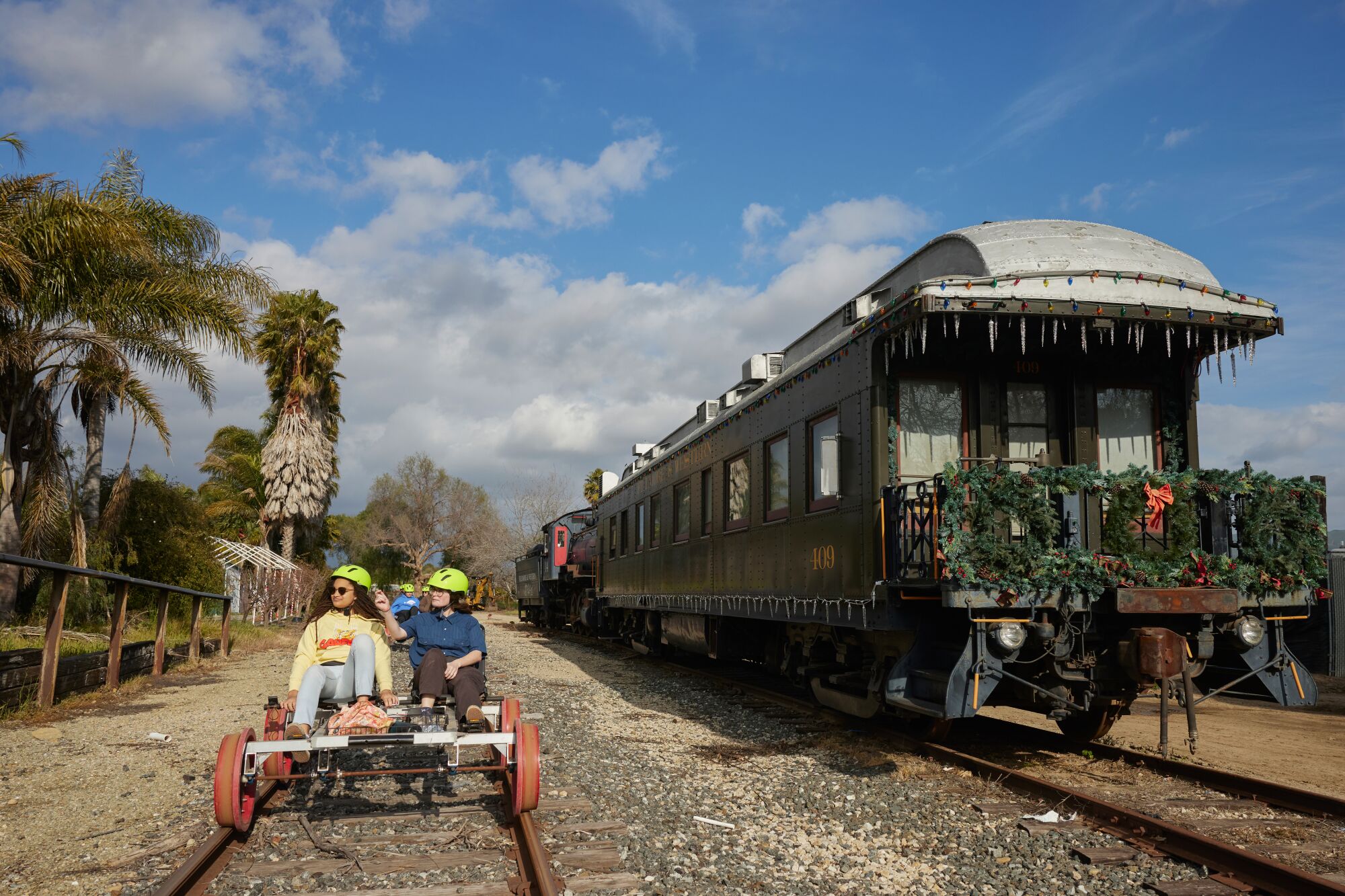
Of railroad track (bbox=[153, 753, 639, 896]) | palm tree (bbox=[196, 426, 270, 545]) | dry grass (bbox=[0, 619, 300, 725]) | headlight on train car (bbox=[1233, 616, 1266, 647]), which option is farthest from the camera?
palm tree (bbox=[196, 426, 270, 545])

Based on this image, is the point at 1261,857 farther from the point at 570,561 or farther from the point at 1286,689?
the point at 570,561

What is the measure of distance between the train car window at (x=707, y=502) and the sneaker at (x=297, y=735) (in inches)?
258

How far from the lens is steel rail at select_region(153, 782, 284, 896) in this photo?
4176 mm

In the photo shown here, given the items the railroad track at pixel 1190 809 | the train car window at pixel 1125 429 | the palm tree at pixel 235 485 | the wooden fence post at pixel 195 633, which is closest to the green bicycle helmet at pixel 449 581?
the railroad track at pixel 1190 809

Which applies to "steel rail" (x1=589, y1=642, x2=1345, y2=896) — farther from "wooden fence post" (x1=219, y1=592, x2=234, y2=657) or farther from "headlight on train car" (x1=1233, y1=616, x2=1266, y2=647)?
"wooden fence post" (x1=219, y1=592, x2=234, y2=657)

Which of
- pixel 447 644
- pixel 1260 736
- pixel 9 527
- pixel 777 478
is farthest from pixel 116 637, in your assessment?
pixel 1260 736

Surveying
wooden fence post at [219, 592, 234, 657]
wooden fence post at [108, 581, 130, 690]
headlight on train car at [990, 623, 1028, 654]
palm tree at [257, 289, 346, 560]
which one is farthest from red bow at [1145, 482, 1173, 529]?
palm tree at [257, 289, 346, 560]

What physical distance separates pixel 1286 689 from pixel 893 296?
3897mm

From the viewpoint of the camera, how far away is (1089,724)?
7.75m

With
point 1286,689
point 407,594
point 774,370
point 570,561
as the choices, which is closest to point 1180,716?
point 1286,689

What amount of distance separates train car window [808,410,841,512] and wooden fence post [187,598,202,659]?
10.4m

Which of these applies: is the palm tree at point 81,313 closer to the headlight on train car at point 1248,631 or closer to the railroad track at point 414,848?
the railroad track at point 414,848

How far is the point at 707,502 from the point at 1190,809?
6.78m

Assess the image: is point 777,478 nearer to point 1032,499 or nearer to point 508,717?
point 1032,499
